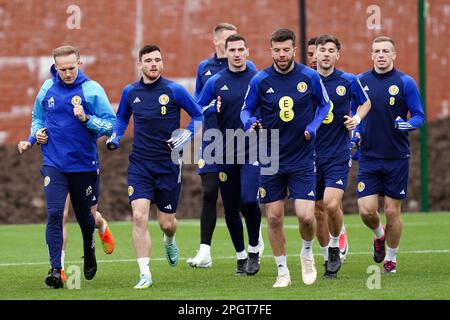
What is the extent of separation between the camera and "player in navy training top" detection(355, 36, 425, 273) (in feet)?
42.5

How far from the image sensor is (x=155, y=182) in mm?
11828

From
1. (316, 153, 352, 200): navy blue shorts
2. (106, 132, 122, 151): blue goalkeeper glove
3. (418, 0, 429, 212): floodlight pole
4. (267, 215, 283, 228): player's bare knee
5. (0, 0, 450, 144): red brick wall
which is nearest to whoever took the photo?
(267, 215, 283, 228): player's bare knee

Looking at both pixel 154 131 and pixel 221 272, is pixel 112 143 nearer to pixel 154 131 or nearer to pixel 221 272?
pixel 154 131

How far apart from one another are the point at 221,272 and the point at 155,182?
1.71 m

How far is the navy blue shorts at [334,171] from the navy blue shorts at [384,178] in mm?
215

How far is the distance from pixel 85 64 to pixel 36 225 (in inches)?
128

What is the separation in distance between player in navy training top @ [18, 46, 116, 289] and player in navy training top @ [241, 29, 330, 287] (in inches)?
57.5

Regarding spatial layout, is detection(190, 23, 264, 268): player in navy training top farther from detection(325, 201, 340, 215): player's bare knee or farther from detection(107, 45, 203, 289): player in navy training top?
detection(107, 45, 203, 289): player in navy training top

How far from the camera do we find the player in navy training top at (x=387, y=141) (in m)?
12.9

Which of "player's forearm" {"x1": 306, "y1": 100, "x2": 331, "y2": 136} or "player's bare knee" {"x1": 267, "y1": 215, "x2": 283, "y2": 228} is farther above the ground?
"player's forearm" {"x1": 306, "y1": 100, "x2": 331, "y2": 136}

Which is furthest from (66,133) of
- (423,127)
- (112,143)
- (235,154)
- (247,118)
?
(423,127)

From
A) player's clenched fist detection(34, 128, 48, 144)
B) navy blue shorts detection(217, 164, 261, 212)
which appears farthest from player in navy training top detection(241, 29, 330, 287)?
player's clenched fist detection(34, 128, 48, 144)
